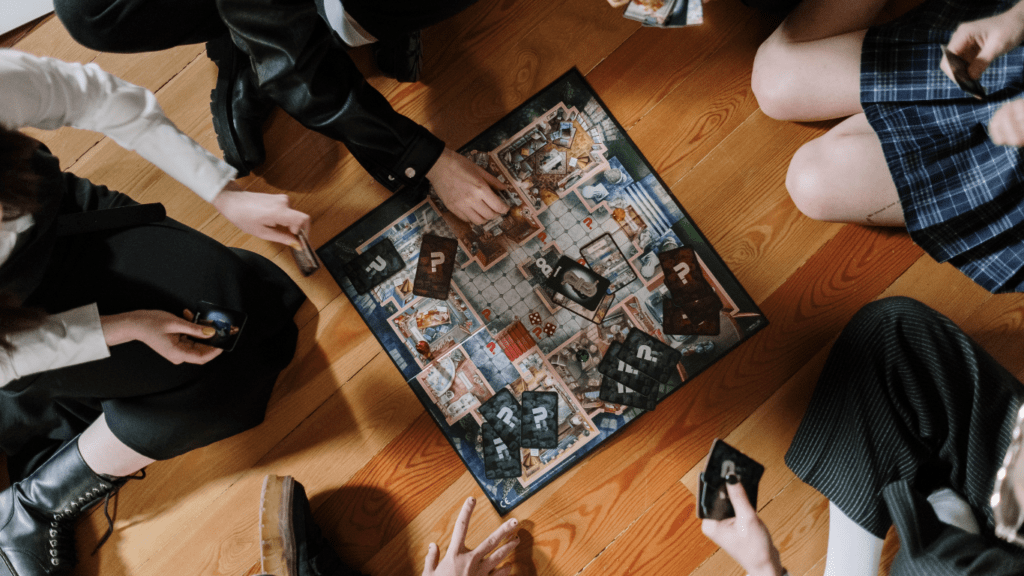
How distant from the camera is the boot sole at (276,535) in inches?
46.1

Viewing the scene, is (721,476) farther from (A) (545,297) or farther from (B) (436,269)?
(B) (436,269)

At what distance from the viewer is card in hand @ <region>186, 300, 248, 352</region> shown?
3.32 feet

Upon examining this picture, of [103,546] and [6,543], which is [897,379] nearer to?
[103,546]

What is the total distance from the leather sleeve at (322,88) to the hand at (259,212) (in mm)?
159

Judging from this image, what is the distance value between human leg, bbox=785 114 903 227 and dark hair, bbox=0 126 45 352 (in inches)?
53.2

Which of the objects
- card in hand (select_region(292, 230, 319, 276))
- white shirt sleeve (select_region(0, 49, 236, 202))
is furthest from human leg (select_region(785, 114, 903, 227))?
white shirt sleeve (select_region(0, 49, 236, 202))

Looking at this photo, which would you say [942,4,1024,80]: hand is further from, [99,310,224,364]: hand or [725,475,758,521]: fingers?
[99,310,224,364]: hand

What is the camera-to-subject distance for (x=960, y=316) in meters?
1.23

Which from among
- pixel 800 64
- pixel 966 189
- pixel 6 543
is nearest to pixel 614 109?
pixel 800 64

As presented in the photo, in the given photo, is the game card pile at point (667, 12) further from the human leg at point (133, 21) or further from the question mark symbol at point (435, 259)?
the human leg at point (133, 21)

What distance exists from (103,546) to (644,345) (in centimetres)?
124

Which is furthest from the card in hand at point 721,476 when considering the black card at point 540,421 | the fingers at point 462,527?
the fingers at point 462,527

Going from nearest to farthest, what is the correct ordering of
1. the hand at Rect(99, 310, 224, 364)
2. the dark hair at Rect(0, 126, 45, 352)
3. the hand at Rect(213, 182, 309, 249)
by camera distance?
the dark hair at Rect(0, 126, 45, 352) → the hand at Rect(99, 310, 224, 364) → the hand at Rect(213, 182, 309, 249)

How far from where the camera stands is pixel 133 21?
1.13m
